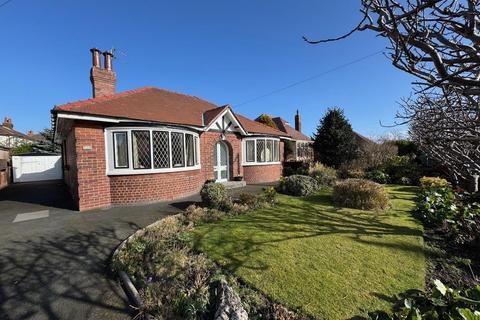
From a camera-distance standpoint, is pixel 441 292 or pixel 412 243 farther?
pixel 412 243

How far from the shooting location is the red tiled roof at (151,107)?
8685 millimetres

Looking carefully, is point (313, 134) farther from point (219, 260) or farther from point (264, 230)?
point (219, 260)

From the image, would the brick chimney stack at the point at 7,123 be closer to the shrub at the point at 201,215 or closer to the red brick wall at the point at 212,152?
the red brick wall at the point at 212,152

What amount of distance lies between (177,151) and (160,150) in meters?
0.82

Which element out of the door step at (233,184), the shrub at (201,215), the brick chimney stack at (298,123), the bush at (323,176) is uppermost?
the brick chimney stack at (298,123)

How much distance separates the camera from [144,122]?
9.11m

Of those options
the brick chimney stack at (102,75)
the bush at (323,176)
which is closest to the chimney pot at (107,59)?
the brick chimney stack at (102,75)

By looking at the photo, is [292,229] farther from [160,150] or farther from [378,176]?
[378,176]

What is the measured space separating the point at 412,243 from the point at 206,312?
196 inches

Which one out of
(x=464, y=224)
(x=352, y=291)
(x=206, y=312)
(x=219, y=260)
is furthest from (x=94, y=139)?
(x=464, y=224)

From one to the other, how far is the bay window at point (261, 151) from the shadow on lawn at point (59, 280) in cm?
1101

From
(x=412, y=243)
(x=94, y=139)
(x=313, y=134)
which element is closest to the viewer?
(x=412, y=243)

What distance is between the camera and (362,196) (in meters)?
8.63

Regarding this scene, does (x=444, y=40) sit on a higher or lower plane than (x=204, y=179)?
higher
